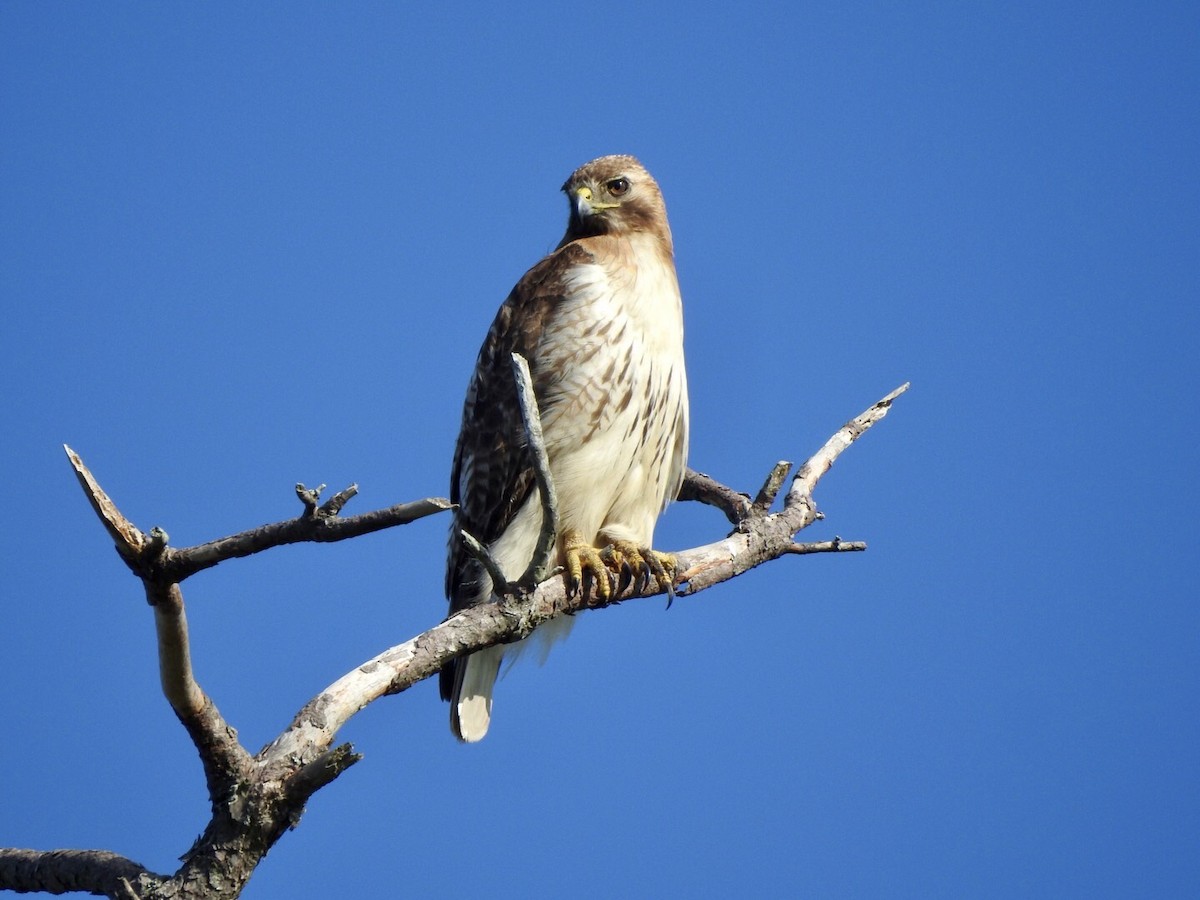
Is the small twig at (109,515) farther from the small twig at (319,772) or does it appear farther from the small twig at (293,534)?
the small twig at (319,772)

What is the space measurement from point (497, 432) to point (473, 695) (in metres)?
1.16

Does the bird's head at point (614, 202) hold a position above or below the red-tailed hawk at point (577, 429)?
above

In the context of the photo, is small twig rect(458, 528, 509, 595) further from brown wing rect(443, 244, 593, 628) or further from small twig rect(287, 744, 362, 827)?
brown wing rect(443, 244, 593, 628)

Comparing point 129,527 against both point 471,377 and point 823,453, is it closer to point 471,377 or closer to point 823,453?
point 471,377

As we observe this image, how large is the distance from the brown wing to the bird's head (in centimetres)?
42

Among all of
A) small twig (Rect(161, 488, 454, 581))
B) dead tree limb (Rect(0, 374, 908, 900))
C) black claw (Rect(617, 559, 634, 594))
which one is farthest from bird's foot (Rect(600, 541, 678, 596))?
small twig (Rect(161, 488, 454, 581))

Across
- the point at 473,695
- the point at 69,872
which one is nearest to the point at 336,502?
the point at 69,872

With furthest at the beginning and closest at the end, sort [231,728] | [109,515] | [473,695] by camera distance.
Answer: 1. [473,695]
2. [231,728]
3. [109,515]

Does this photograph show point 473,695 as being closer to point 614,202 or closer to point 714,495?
point 714,495

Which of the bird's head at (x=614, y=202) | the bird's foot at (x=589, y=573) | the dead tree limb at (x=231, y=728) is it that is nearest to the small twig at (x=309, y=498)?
the dead tree limb at (x=231, y=728)

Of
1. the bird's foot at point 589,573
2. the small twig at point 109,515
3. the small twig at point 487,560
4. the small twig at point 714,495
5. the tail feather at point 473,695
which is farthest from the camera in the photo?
the small twig at point 714,495

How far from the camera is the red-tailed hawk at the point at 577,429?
5.14m

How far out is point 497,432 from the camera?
17.4 ft

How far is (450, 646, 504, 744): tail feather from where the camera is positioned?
545 cm
